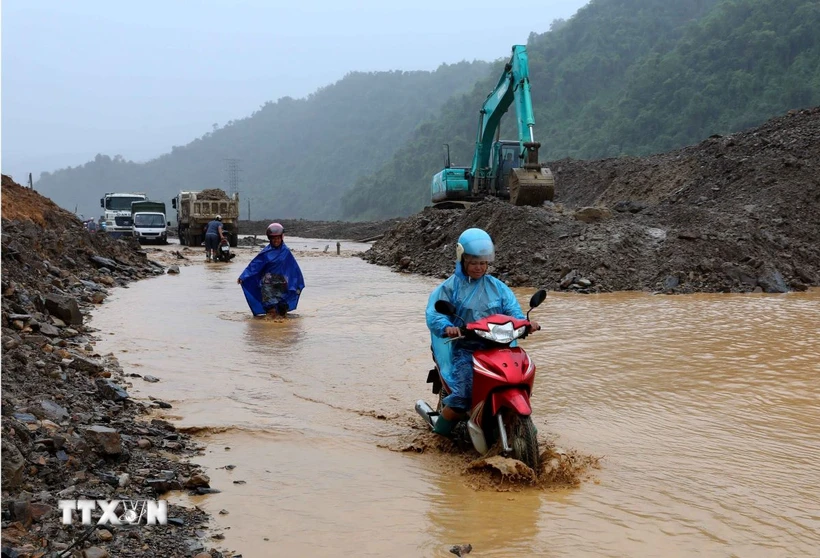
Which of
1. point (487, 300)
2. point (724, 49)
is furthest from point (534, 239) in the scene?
point (724, 49)

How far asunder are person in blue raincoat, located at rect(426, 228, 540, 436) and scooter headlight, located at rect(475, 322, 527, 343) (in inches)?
7.5

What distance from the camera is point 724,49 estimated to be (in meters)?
60.3

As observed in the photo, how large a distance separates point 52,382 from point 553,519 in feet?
14.1

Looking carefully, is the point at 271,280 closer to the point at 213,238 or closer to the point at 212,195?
the point at 213,238

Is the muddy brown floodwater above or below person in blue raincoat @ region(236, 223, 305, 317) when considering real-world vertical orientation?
below

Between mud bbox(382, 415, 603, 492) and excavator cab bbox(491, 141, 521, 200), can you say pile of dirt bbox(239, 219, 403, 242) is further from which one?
mud bbox(382, 415, 603, 492)

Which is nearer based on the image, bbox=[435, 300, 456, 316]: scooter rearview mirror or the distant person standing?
bbox=[435, 300, 456, 316]: scooter rearview mirror

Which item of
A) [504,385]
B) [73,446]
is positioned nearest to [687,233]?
[504,385]

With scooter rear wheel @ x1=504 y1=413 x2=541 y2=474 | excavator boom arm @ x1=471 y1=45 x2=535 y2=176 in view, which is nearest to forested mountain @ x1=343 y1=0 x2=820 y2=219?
excavator boom arm @ x1=471 y1=45 x2=535 y2=176

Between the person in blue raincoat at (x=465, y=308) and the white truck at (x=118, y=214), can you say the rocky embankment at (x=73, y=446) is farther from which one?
the white truck at (x=118, y=214)

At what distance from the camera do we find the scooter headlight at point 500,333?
515 cm

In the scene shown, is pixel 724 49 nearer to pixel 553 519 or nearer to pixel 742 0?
pixel 742 0

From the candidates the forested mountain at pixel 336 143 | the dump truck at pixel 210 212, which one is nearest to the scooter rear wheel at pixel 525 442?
the dump truck at pixel 210 212

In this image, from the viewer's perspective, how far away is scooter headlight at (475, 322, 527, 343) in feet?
16.9
